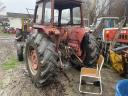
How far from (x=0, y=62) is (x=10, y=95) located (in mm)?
3095

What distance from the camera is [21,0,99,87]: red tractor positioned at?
4.79m

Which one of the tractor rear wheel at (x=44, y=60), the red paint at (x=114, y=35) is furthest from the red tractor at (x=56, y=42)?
the red paint at (x=114, y=35)

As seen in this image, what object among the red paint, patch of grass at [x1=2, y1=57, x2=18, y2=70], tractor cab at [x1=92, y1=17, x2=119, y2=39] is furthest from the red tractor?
tractor cab at [x1=92, y1=17, x2=119, y2=39]

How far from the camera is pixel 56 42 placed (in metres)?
5.19

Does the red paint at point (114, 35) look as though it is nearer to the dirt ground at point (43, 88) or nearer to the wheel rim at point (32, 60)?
the dirt ground at point (43, 88)

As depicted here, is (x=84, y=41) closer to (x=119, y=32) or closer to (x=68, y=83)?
(x=68, y=83)

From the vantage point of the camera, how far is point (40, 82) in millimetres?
4844

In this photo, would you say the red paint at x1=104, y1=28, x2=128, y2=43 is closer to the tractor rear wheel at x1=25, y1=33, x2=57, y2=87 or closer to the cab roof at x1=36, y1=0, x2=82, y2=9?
the cab roof at x1=36, y1=0, x2=82, y2=9

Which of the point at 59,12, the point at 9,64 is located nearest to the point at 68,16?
the point at 59,12

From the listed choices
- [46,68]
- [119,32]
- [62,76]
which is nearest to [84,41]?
[62,76]

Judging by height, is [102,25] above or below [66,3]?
below

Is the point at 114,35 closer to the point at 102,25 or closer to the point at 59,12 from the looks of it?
the point at 102,25

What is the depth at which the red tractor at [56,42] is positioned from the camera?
15.7 ft

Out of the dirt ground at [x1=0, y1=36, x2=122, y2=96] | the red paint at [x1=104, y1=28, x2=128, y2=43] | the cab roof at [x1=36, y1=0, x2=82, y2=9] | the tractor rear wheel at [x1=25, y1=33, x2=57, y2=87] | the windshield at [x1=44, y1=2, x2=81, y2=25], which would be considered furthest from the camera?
the red paint at [x1=104, y1=28, x2=128, y2=43]
